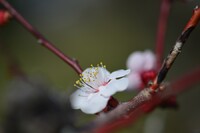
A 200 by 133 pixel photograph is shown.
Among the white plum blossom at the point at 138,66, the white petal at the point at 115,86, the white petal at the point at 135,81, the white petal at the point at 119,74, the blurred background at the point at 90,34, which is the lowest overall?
the white petal at the point at 115,86

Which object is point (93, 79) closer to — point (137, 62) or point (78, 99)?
point (78, 99)

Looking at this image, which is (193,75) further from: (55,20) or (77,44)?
(55,20)

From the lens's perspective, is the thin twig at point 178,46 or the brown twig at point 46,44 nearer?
the thin twig at point 178,46

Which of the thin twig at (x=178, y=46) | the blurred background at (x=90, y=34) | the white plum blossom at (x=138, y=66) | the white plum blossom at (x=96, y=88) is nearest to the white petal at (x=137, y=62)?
the white plum blossom at (x=138, y=66)

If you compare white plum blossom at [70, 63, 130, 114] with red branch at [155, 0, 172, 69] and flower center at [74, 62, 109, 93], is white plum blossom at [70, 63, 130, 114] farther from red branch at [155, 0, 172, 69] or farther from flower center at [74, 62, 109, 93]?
red branch at [155, 0, 172, 69]

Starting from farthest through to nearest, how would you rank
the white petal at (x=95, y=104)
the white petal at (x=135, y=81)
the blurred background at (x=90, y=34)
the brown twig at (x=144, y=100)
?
the blurred background at (x=90, y=34)
the white petal at (x=135, y=81)
the white petal at (x=95, y=104)
the brown twig at (x=144, y=100)

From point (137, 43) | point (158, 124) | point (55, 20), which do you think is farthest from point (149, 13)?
point (158, 124)

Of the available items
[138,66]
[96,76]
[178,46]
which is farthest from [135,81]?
[178,46]

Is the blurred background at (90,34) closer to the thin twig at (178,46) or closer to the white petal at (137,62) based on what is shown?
the white petal at (137,62)
